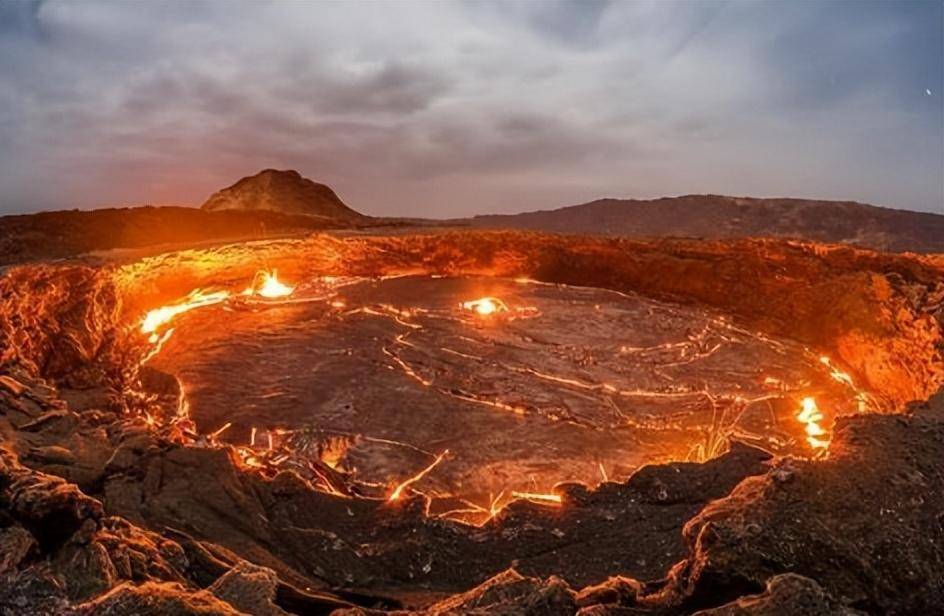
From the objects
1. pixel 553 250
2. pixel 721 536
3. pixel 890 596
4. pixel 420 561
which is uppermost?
pixel 553 250

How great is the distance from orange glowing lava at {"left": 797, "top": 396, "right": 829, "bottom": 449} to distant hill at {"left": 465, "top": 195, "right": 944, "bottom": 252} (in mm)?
5875

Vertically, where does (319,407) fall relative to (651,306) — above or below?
below

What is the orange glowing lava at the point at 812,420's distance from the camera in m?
5.97

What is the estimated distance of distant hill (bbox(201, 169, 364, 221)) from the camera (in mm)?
18672

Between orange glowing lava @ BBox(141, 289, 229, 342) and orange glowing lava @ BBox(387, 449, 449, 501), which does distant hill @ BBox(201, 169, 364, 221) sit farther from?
orange glowing lava @ BBox(387, 449, 449, 501)

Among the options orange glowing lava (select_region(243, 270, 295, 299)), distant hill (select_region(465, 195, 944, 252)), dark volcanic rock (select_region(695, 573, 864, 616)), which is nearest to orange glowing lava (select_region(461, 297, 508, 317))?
orange glowing lava (select_region(243, 270, 295, 299))

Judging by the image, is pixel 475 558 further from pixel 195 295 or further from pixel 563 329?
pixel 195 295

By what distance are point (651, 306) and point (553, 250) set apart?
2.38 meters

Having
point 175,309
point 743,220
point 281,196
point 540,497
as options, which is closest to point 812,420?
point 540,497

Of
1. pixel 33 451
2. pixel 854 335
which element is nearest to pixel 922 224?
pixel 854 335

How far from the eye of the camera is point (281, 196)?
61.9ft

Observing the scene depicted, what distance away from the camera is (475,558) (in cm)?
382

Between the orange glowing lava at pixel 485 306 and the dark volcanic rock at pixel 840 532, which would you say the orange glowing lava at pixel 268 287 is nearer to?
the orange glowing lava at pixel 485 306

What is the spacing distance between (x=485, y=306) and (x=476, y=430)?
4.04m
